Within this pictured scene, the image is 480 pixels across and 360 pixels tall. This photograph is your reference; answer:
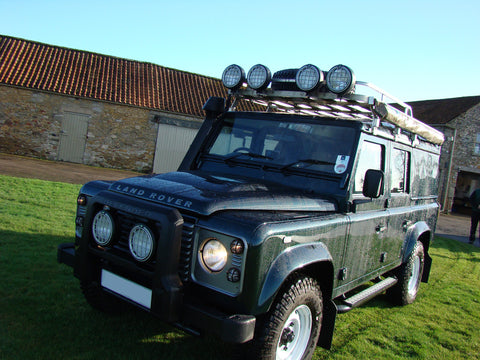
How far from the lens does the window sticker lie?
3.70 metres

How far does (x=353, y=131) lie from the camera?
380 cm

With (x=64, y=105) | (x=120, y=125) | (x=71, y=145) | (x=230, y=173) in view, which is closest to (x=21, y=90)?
(x=64, y=105)

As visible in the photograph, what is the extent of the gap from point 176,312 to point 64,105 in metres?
20.8

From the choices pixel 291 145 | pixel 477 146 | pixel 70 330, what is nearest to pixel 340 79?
pixel 291 145

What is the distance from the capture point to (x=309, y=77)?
157 inches

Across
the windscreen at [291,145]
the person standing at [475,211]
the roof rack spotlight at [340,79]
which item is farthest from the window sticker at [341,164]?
the person standing at [475,211]

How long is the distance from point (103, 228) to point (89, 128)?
19.9 meters

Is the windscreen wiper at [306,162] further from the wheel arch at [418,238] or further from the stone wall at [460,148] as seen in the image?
the stone wall at [460,148]

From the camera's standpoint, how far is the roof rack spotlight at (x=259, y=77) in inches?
170

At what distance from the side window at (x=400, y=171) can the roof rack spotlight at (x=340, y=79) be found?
4.03 feet

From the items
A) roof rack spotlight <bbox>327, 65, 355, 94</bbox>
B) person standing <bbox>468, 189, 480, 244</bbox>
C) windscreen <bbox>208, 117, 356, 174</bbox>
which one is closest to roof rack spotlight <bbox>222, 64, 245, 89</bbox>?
windscreen <bbox>208, 117, 356, 174</bbox>

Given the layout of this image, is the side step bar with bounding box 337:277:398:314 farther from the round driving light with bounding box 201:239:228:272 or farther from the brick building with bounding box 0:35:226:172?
the brick building with bounding box 0:35:226:172

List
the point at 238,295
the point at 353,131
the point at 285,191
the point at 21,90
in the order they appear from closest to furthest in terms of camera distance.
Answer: the point at 238,295
the point at 285,191
the point at 353,131
the point at 21,90

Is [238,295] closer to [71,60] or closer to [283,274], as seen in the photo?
[283,274]
